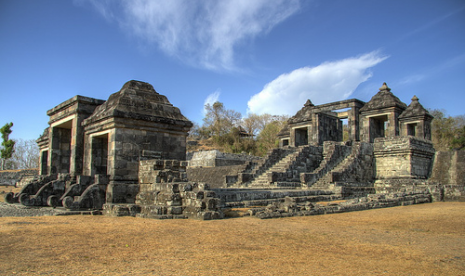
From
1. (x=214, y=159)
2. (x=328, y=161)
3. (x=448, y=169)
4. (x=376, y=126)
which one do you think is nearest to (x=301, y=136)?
(x=376, y=126)

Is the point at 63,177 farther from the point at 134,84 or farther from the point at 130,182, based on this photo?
the point at 134,84

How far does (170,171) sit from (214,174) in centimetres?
1248

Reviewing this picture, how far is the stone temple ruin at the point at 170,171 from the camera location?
27.2 ft

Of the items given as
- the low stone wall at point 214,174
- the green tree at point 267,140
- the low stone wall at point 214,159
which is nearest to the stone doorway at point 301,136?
the low stone wall at point 214,159

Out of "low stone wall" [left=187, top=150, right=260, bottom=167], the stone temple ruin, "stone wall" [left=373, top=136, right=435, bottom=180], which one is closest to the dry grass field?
the stone temple ruin

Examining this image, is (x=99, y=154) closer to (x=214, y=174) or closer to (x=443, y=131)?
(x=214, y=174)

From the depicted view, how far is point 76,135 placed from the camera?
36.0 feet

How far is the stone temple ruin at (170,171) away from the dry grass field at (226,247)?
3.85 ft

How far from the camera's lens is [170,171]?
8.62 meters

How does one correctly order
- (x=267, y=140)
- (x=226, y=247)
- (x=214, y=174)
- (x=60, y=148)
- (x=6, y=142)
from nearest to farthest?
(x=226, y=247) < (x=60, y=148) < (x=214, y=174) < (x=6, y=142) < (x=267, y=140)

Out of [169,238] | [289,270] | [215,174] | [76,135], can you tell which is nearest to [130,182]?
[76,135]

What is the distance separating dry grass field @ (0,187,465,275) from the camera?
3684 millimetres

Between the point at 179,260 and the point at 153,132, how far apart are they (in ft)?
19.9

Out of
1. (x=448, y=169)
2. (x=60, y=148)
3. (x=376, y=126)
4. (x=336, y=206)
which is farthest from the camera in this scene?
(x=376, y=126)
